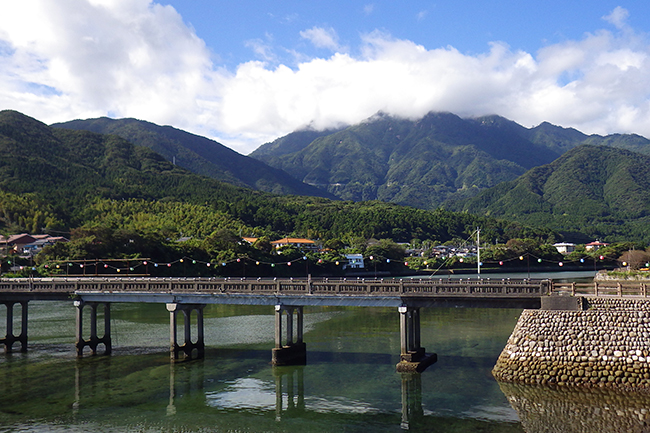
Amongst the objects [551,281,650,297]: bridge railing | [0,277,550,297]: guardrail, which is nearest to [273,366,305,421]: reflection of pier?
[0,277,550,297]: guardrail

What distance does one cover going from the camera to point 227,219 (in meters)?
190

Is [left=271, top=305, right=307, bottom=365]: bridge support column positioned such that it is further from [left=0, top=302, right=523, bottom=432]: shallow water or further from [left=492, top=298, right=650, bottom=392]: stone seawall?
[left=492, top=298, right=650, bottom=392]: stone seawall

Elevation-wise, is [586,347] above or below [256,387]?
above

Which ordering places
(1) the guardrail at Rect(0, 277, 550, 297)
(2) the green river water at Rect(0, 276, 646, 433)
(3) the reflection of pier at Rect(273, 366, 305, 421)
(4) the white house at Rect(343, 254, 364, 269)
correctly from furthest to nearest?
1. (4) the white house at Rect(343, 254, 364, 269)
2. (1) the guardrail at Rect(0, 277, 550, 297)
3. (3) the reflection of pier at Rect(273, 366, 305, 421)
4. (2) the green river water at Rect(0, 276, 646, 433)

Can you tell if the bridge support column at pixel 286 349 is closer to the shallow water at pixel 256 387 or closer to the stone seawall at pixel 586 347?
the shallow water at pixel 256 387

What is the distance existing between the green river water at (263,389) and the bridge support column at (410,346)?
0.65 metres

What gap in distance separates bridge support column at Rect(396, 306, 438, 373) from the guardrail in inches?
56.8

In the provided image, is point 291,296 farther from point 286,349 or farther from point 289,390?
point 289,390

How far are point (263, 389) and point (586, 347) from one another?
17.7 meters

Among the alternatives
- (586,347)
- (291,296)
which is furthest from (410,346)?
(586,347)

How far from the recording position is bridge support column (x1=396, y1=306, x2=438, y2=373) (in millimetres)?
33156

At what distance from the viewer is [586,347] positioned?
27828mm

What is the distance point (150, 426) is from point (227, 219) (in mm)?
166340

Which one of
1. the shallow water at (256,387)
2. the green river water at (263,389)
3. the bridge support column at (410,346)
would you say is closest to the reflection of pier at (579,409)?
the green river water at (263,389)
